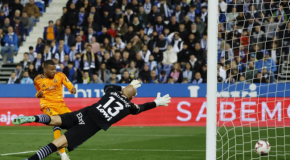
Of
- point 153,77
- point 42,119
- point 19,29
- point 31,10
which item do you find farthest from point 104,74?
point 42,119

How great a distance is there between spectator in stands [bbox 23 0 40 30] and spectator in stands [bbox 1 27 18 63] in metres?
1.56

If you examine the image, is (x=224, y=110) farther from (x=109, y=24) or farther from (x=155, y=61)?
(x=109, y=24)

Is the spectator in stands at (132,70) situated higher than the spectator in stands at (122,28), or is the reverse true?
the spectator in stands at (122,28)

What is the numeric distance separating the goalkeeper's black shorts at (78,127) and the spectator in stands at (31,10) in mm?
15280

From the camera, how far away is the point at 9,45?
64.3 ft

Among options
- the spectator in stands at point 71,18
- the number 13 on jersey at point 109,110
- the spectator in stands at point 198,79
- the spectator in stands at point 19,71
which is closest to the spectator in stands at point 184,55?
the spectator in stands at point 198,79

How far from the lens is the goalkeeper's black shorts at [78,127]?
6460mm

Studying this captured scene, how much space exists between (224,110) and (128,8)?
24.9 ft

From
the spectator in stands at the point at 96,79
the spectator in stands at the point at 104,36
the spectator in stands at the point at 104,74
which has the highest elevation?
the spectator in stands at the point at 104,36

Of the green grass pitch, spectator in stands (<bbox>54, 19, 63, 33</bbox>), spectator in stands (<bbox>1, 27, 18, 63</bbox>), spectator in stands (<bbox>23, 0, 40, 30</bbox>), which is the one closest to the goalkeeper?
the green grass pitch

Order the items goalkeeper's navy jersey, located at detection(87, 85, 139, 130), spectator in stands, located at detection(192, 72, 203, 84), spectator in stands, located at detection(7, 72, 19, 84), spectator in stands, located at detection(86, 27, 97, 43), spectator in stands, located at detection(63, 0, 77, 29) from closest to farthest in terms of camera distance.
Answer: goalkeeper's navy jersey, located at detection(87, 85, 139, 130)
spectator in stands, located at detection(192, 72, 203, 84)
spectator in stands, located at detection(7, 72, 19, 84)
spectator in stands, located at detection(86, 27, 97, 43)
spectator in stands, located at detection(63, 0, 77, 29)

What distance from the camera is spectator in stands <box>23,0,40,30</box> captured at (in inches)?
826

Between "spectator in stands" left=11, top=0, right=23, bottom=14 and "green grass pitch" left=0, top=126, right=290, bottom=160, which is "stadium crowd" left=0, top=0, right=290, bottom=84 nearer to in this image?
"spectator in stands" left=11, top=0, right=23, bottom=14

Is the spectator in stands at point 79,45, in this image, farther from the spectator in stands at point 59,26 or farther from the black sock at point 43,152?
the black sock at point 43,152
